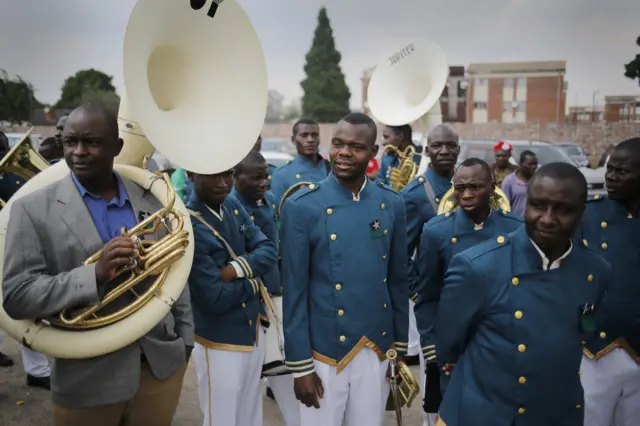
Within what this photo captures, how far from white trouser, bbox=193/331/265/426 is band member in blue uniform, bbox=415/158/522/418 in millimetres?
1069

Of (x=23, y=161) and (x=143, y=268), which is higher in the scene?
(x=23, y=161)

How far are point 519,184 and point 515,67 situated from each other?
4618cm

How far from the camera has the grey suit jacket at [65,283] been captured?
2.18 metres

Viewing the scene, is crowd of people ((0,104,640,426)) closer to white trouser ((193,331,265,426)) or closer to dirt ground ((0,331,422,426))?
white trouser ((193,331,265,426))

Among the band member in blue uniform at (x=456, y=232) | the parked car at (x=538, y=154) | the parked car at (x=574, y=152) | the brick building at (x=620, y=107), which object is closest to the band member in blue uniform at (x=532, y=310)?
the band member in blue uniform at (x=456, y=232)

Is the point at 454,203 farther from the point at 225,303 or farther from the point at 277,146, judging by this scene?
the point at 277,146

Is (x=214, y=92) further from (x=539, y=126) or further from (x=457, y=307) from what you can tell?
(x=539, y=126)

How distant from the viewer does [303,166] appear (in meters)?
6.27

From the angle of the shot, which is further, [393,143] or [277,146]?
[277,146]

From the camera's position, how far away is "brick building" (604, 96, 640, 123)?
3319 centimetres

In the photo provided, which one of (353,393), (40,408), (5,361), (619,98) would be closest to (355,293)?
(353,393)

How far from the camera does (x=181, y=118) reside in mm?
2719

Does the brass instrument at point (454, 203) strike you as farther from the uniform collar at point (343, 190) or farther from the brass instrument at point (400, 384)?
the brass instrument at point (400, 384)

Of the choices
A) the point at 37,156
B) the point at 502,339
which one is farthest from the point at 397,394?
the point at 37,156
